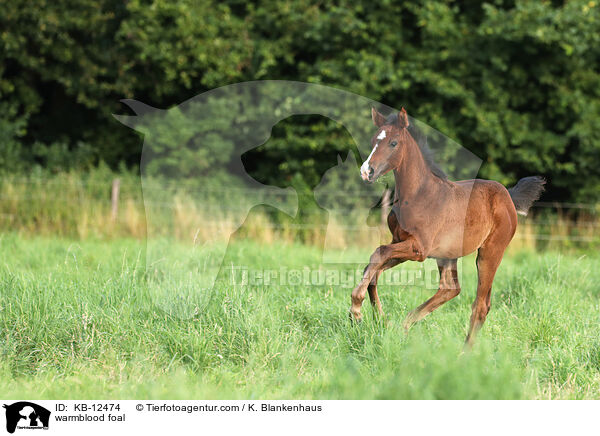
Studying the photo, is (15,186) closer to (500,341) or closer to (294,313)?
(294,313)

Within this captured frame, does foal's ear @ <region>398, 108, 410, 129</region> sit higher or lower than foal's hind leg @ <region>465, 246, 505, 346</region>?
higher

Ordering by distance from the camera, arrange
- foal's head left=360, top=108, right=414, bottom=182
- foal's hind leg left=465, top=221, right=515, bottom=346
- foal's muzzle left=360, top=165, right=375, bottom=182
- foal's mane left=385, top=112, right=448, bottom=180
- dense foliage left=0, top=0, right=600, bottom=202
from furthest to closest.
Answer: dense foliage left=0, top=0, right=600, bottom=202, foal's hind leg left=465, top=221, right=515, bottom=346, foal's mane left=385, top=112, right=448, bottom=180, foal's head left=360, top=108, right=414, bottom=182, foal's muzzle left=360, top=165, right=375, bottom=182

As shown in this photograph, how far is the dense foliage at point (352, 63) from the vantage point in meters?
12.9

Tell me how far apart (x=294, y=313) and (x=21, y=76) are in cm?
1307

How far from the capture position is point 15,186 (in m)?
12.3

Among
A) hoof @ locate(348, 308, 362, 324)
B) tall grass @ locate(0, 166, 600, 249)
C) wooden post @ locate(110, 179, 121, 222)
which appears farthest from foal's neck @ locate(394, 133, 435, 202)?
wooden post @ locate(110, 179, 121, 222)

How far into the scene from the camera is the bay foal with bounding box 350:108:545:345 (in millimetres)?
3879

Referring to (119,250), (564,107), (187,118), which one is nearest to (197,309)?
(119,250)

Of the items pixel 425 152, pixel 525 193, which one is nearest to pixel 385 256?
pixel 425 152

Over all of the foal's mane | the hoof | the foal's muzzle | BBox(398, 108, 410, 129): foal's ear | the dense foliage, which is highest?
the dense foliage

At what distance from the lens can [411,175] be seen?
4012 mm

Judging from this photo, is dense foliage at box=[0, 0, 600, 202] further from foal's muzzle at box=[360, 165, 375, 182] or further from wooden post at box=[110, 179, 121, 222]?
foal's muzzle at box=[360, 165, 375, 182]
